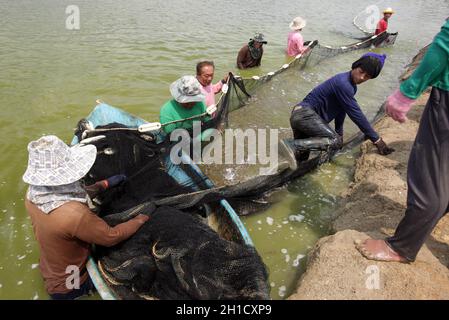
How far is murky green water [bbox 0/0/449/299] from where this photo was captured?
3867 millimetres

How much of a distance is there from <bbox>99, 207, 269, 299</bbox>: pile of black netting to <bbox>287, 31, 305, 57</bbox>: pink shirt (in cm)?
836

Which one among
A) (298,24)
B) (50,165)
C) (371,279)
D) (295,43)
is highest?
(298,24)

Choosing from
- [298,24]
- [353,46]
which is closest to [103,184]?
[298,24]

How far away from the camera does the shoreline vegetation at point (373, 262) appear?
8.29 feet

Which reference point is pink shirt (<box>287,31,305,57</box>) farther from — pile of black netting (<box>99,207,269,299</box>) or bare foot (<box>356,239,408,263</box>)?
pile of black netting (<box>99,207,269,299</box>)

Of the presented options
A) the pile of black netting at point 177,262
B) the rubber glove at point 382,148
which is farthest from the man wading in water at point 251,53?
the pile of black netting at point 177,262

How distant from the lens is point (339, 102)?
14.0ft

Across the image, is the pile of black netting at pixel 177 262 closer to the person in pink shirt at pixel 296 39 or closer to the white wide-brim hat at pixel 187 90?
the white wide-brim hat at pixel 187 90

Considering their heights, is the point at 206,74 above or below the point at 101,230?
above

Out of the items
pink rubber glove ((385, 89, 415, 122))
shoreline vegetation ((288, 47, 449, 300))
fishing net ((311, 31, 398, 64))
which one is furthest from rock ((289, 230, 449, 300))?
fishing net ((311, 31, 398, 64))

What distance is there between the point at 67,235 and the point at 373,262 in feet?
8.07

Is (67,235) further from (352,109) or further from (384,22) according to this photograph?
(384,22)

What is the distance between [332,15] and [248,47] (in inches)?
451
